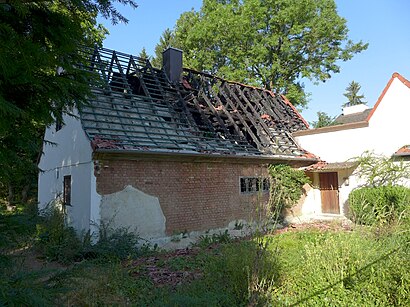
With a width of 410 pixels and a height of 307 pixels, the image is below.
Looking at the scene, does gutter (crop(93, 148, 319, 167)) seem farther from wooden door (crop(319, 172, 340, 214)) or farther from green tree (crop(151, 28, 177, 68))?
green tree (crop(151, 28, 177, 68))

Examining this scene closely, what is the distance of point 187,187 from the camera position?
431 inches

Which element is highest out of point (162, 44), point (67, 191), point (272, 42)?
point (162, 44)

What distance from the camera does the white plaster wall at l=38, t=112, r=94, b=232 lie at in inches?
365

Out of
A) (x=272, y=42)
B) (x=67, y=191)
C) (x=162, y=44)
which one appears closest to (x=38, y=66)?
(x=67, y=191)

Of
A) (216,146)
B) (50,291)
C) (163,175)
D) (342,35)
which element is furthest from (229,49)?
(50,291)

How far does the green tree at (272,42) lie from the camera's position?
26.4 m

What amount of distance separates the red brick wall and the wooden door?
538 cm

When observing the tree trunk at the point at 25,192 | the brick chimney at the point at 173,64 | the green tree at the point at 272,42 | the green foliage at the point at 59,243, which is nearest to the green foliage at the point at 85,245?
the green foliage at the point at 59,243

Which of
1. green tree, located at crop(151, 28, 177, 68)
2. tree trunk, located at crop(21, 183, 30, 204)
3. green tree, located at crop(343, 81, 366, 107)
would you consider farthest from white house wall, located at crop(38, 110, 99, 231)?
green tree, located at crop(343, 81, 366, 107)

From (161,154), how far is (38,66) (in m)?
7.40

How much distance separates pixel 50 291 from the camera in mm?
2297

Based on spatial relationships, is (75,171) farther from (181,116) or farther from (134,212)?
(181,116)

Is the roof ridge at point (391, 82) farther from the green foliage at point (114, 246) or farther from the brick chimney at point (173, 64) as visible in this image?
the green foliage at point (114, 246)

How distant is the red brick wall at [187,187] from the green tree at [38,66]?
6.76m
